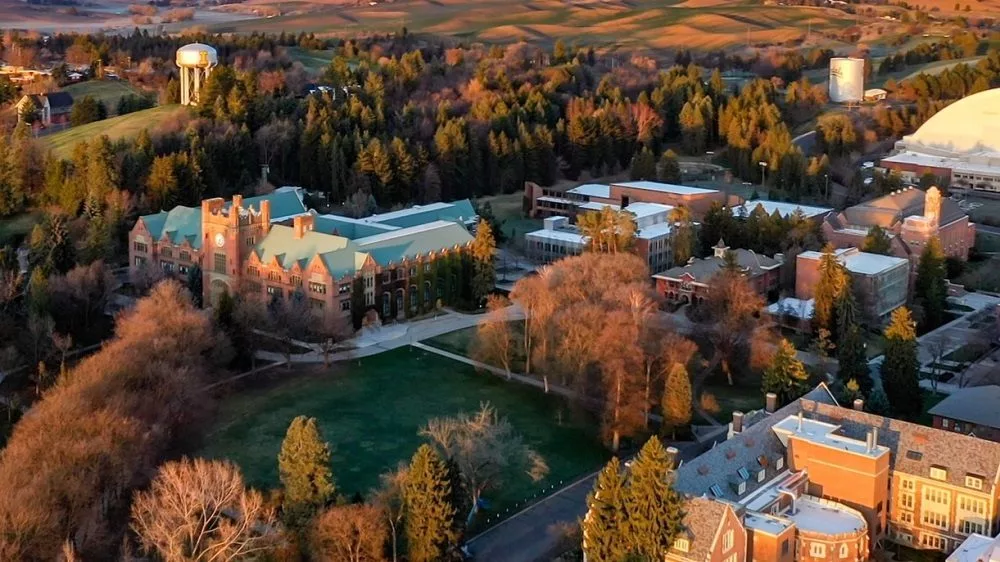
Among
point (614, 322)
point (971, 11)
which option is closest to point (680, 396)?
point (614, 322)

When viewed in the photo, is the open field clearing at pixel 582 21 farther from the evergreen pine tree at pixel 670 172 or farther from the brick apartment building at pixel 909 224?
the brick apartment building at pixel 909 224

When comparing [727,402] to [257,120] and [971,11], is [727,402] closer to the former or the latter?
[257,120]

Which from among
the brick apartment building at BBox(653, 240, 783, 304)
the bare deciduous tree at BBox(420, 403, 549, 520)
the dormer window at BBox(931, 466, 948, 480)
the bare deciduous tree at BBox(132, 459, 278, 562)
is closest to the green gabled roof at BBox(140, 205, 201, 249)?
the brick apartment building at BBox(653, 240, 783, 304)

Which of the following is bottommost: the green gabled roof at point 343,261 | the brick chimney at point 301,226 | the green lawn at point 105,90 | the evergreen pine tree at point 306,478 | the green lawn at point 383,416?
the green lawn at point 383,416

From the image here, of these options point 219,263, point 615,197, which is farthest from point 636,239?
point 219,263

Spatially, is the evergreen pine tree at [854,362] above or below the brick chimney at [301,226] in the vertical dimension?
below

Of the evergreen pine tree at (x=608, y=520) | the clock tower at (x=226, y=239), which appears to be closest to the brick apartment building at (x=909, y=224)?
the clock tower at (x=226, y=239)

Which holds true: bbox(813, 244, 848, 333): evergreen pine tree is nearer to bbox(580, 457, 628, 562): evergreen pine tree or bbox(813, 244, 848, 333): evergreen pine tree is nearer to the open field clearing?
bbox(580, 457, 628, 562): evergreen pine tree
